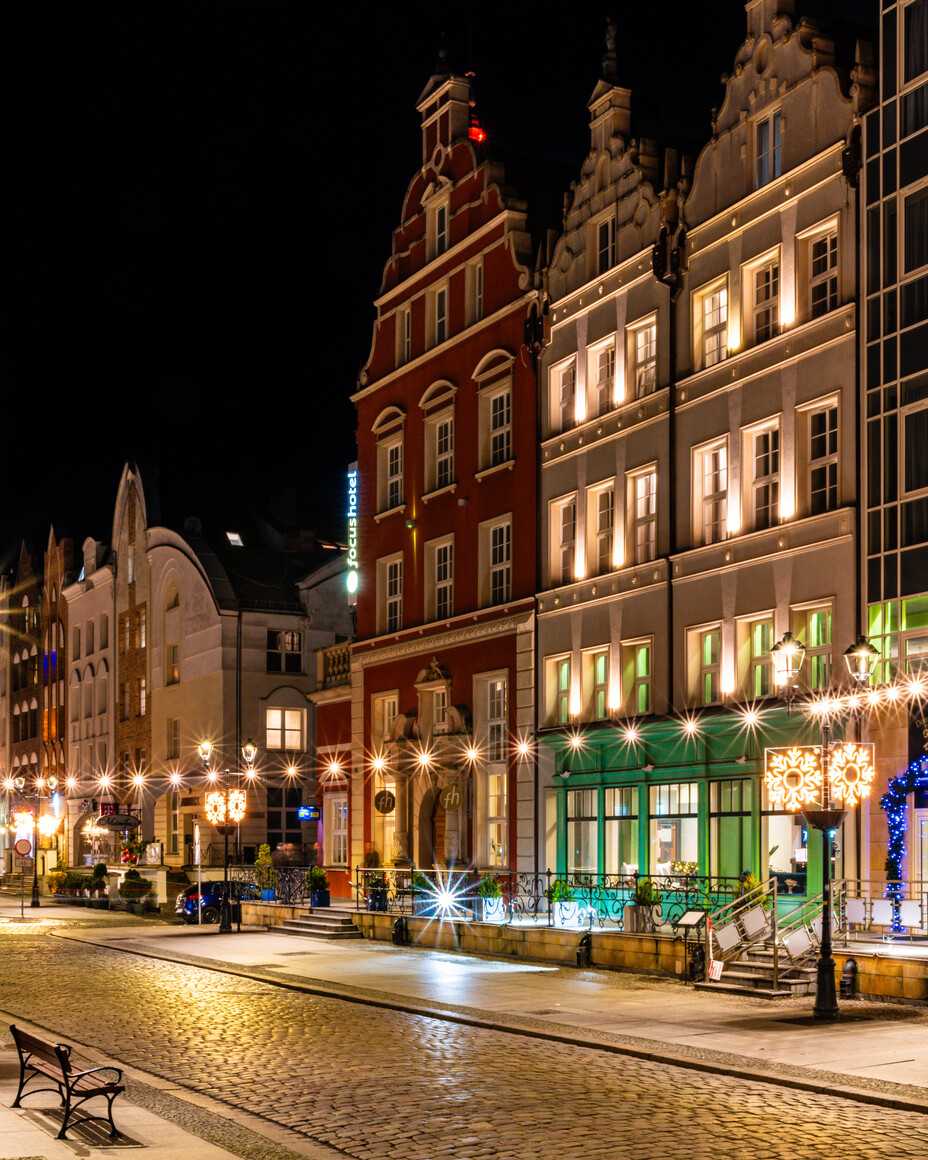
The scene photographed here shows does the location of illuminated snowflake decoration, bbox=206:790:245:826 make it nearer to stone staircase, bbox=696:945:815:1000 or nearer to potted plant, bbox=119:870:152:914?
potted plant, bbox=119:870:152:914

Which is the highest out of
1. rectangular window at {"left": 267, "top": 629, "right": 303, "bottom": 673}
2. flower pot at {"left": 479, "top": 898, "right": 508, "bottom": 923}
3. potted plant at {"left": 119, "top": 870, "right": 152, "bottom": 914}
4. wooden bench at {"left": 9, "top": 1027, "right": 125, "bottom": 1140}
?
rectangular window at {"left": 267, "top": 629, "right": 303, "bottom": 673}

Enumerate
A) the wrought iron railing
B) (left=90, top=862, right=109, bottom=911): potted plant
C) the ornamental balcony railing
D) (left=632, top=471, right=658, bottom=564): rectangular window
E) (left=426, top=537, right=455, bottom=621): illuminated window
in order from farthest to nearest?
(left=90, top=862, right=109, bottom=911): potted plant, the ornamental balcony railing, (left=426, top=537, right=455, bottom=621): illuminated window, (left=632, top=471, right=658, bottom=564): rectangular window, the wrought iron railing

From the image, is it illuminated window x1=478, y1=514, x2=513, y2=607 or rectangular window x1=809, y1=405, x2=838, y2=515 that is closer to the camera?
rectangular window x1=809, y1=405, x2=838, y2=515

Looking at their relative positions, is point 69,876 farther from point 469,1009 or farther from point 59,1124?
point 59,1124

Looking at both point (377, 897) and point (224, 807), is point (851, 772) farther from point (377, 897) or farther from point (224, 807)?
point (224, 807)

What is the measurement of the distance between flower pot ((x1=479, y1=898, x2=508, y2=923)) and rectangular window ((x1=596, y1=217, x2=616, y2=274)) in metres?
15.3

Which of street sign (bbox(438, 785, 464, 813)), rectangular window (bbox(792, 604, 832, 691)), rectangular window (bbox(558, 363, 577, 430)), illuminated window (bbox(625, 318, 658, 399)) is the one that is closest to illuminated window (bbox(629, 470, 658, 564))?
illuminated window (bbox(625, 318, 658, 399))

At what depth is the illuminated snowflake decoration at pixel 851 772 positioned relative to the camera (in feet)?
76.9

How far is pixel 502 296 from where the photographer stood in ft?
135

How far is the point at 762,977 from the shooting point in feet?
79.2

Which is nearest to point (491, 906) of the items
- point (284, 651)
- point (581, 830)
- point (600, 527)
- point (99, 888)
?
point (581, 830)

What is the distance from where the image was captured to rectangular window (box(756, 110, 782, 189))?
1236 inches

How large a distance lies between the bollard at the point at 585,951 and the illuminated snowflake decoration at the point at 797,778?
6.49m

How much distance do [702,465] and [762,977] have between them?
12.7 meters
